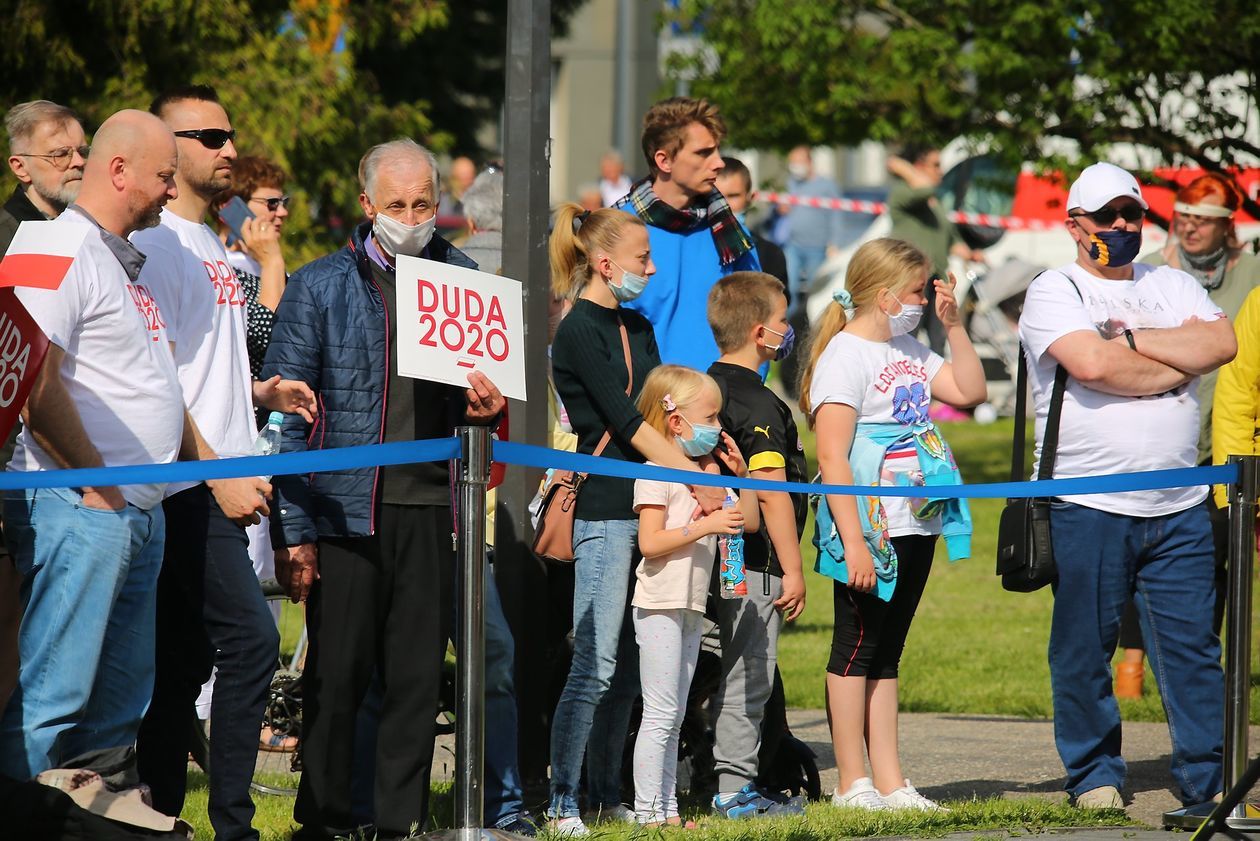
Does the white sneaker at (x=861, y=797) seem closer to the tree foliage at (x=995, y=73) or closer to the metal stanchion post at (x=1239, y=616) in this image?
the metal stanchion post at (x=1239, y=616)

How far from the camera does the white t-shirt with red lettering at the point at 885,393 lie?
637 cm

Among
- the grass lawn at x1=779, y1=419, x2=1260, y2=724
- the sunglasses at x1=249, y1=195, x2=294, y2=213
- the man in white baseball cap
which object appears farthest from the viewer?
the grass lawn at x1=779, y1=419, x2=1260, y2=724

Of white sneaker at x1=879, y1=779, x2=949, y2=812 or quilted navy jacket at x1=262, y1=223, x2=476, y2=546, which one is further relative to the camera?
white sneaker at x1=879, y1=779, x2=949, y2=812

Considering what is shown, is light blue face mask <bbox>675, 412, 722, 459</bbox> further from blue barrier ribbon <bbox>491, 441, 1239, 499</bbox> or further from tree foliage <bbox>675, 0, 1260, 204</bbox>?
tree foliage <bbox>675, 0, 1260, 204</bbox>

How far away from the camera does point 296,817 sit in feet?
18.8

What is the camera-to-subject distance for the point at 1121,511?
6.30 metres

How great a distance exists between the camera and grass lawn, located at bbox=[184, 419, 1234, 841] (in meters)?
5.99

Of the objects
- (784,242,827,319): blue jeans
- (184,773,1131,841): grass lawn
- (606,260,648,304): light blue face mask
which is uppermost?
(784,242,827,319): blue jeans

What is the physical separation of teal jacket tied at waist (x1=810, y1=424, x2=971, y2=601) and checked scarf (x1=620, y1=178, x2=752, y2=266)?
0.97m

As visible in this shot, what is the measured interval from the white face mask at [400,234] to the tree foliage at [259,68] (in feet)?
22.8

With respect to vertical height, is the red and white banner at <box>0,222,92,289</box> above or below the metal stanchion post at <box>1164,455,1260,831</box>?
above

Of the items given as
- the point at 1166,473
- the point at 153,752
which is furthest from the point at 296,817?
the point at 1166,473

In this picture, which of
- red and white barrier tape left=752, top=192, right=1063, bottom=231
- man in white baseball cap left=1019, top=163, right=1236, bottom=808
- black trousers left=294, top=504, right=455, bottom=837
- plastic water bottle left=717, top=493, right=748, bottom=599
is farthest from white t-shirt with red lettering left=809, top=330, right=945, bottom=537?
red and white barrier tape left=752, top=192, right=1063, bottom=231

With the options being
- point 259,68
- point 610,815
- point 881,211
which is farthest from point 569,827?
point 881,211
